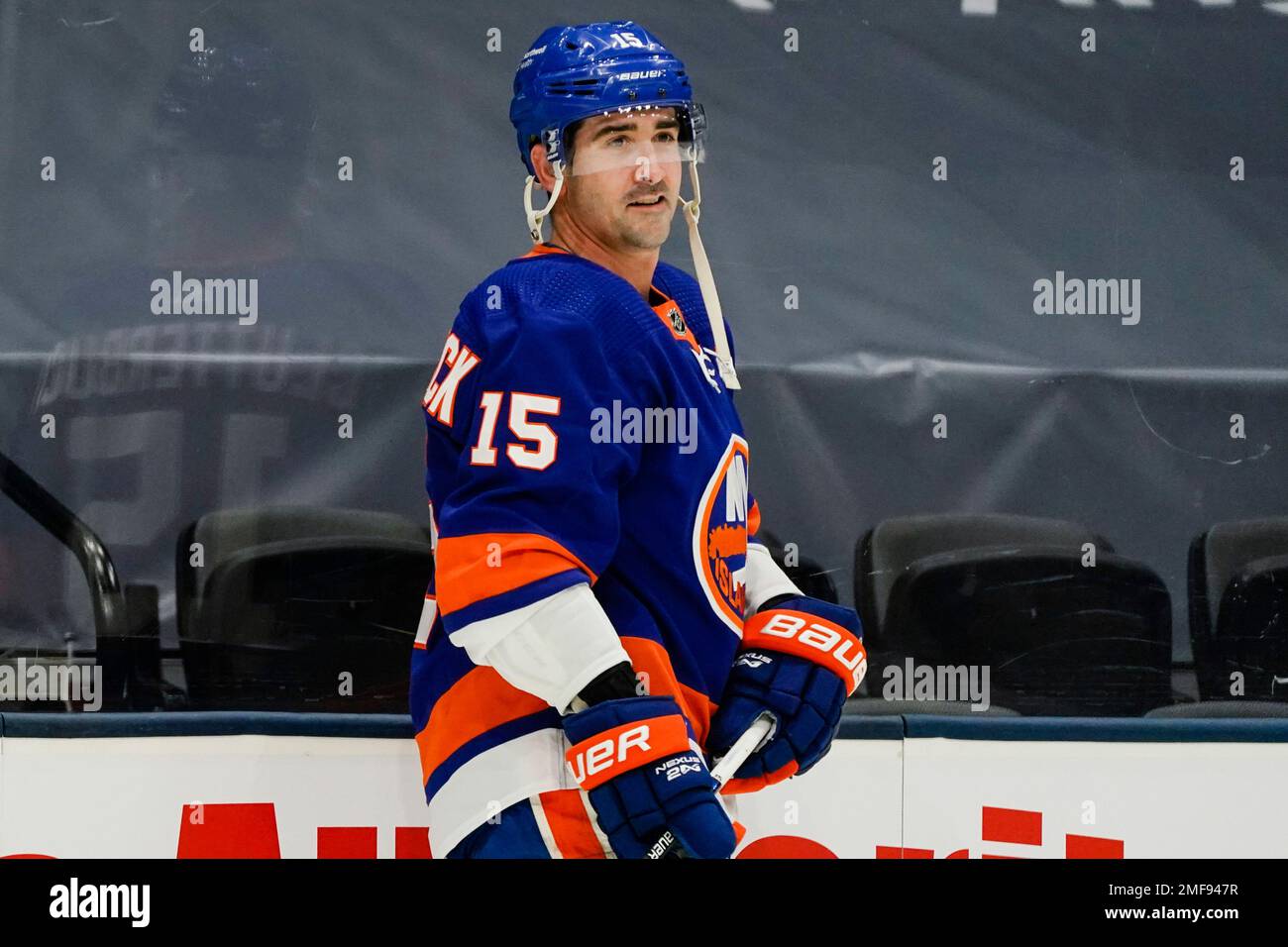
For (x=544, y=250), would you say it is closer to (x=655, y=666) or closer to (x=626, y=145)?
(x=626, y=145)

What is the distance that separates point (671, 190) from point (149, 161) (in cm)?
101

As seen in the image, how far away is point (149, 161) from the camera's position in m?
2.74

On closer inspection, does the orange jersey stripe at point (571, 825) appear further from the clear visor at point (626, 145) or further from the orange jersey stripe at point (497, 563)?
the clear visor at point (626, 145)

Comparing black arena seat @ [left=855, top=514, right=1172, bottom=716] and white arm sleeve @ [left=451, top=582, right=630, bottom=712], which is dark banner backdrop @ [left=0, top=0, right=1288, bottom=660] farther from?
white arm sleeve @ [left=451, top=582, right=630, bottom=712]

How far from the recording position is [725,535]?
7.06ft

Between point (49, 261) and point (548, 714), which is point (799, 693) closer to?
point (548, 714)

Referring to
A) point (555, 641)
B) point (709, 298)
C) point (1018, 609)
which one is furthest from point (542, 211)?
point (1018, 609)

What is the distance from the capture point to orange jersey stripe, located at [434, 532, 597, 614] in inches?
75.4

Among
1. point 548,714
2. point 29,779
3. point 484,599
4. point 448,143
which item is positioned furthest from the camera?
point 448,143

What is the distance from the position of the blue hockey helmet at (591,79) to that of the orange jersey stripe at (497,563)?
1.65 feet

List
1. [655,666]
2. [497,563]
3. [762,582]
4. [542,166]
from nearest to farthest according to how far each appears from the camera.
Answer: [497,563], [655,666], [542,166], [762,582]

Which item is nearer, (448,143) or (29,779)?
(29,779)

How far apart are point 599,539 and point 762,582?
0.40m
